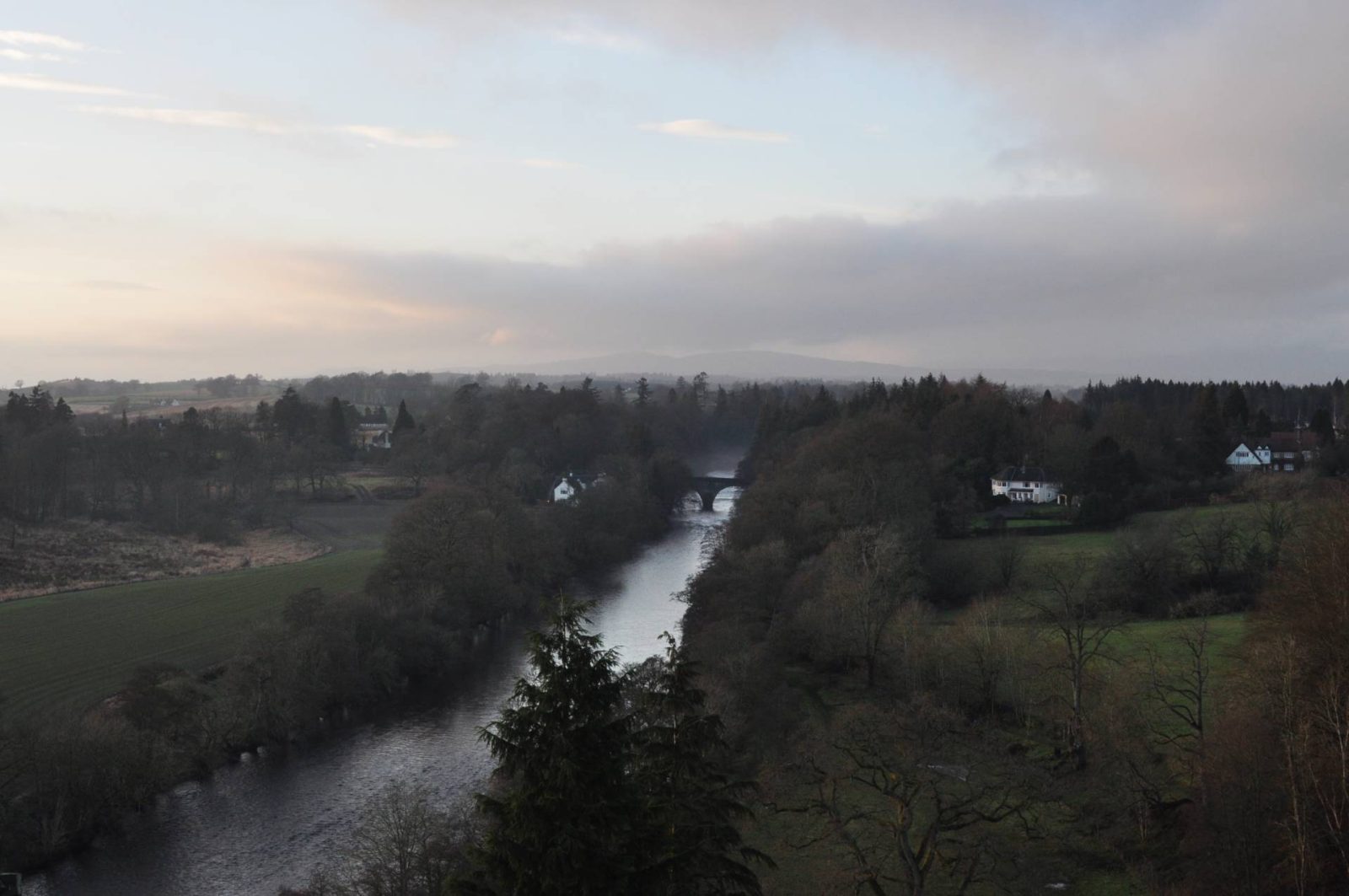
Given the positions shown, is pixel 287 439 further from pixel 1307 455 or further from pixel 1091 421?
pixel 1307 455

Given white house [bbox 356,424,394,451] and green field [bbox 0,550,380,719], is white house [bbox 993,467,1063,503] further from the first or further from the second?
white house [bbox 356,424,394,451]

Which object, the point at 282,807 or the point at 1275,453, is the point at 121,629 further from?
the point at 1275,453

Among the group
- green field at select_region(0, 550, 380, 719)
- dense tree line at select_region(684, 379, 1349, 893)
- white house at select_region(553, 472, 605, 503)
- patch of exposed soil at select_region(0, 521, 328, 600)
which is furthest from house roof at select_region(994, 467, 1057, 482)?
patch of exposed soil at select_region(0, 521, 328, 600)

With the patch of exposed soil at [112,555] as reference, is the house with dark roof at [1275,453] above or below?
above

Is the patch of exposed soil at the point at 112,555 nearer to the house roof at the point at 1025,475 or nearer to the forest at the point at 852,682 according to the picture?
the forest at the point at 852,682

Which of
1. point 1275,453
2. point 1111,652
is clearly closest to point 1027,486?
point 1275,453

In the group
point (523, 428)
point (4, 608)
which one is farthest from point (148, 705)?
point (523, 428)

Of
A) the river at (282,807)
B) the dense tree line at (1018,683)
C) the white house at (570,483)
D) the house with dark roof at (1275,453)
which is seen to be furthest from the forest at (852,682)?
the white house at (570,483)
